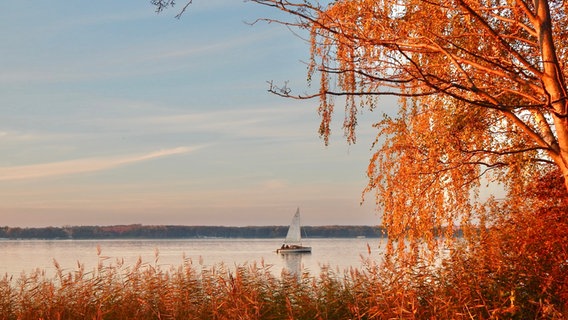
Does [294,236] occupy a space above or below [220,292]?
above

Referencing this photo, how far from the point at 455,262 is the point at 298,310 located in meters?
2.97

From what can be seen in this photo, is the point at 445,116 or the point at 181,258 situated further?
the point at 181,258

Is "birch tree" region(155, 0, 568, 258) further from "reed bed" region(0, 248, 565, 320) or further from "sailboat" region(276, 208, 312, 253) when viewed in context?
"sailboat" region(276, 208, 312, 253)

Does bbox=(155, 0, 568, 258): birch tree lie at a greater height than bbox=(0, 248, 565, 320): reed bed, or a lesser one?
greater

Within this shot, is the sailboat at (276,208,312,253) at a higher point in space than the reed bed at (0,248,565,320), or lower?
higher

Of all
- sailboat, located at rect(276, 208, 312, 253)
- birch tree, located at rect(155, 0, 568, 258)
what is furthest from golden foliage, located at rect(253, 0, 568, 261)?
sailboat, located at rect(276, 208, 312, 253)

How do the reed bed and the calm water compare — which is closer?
the reed bed

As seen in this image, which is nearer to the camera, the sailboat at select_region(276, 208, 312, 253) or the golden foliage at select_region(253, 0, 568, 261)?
the golden foliage at select_region(253, 0, 568, 261)

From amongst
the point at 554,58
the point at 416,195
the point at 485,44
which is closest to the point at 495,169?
the point at 416,195

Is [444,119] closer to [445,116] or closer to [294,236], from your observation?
[445,116]

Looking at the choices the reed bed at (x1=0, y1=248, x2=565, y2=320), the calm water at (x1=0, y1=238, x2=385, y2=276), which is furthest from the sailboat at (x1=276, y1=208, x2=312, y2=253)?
the reed bed at (x1=0, y1=248, x2=565, y2=320)

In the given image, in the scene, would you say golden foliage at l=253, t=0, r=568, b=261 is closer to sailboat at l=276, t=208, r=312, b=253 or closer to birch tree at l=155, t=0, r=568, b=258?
birch tree at l=155, t=0, r=568, b=258

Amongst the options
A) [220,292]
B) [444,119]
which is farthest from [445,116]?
[220,292]

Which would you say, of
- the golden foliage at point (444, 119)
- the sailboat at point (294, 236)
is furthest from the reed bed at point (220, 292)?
the sailboat at point (294, 236)
